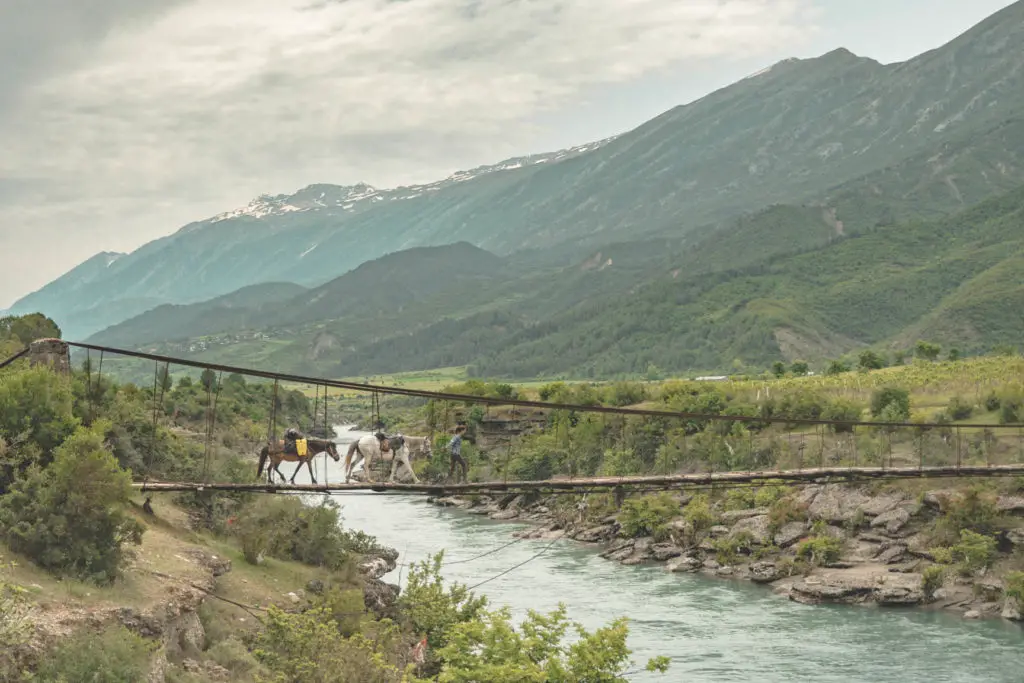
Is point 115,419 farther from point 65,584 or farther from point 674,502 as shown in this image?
point 674,502

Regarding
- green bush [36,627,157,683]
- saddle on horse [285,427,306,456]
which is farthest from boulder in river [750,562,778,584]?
green bush [36,627,157,683]

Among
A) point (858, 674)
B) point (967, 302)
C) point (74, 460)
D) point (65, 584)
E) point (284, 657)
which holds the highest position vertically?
point (967, 302)

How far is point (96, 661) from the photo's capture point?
15.5 metres

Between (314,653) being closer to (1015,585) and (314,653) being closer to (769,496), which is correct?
(1015,585)

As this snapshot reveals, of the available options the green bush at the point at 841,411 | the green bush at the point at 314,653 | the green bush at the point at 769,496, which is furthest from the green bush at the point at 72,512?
the green bush at the point at 841,411

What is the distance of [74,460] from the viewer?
19.2 metres

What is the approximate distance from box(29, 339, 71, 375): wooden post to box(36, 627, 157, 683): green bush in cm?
607

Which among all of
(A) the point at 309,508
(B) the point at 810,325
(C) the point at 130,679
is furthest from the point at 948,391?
(B) the point at 810,325

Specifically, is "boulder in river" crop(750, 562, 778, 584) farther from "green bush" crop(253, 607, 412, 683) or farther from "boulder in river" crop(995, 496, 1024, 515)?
"green bush" crop(253, 607, 412, 683)

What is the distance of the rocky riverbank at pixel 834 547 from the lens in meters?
35.4

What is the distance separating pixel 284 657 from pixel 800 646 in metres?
15.1

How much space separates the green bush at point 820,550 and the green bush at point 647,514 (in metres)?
7.22

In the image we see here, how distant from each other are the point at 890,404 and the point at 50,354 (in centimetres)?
4025

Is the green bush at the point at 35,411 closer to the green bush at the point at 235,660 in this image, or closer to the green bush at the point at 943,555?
the green bush at the point at 235,660
